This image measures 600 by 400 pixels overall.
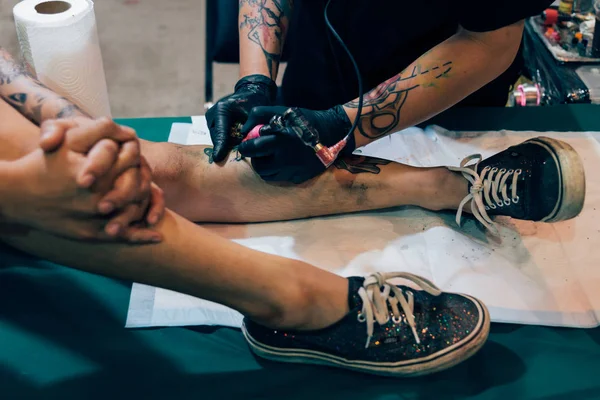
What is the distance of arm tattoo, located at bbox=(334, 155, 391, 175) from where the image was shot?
118 cm

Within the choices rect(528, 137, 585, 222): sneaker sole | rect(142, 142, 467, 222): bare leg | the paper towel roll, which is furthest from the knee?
rect(528, 137, 585, 222): sneaker sole

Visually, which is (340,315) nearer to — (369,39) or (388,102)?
(388,102)

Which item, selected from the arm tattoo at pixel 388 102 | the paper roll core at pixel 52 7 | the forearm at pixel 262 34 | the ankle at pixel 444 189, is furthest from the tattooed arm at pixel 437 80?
the paper roll core at pixel 52 7

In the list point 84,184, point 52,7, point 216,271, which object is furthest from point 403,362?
point 52,7

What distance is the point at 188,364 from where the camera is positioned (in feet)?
3.08

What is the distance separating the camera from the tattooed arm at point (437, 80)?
1.05m

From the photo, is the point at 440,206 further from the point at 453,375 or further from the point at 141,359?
the point at 141,359

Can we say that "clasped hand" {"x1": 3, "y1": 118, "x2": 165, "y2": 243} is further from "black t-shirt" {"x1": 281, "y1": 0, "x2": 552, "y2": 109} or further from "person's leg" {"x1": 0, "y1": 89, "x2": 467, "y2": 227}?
"black t-shirt" {"x1": 281, "y1": 0, "x2": 552, "y2": 109}

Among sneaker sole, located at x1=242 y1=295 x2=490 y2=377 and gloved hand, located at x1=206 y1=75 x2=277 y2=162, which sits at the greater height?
gloved hand, located at x1=206 y1=75 x2=277 y2=162

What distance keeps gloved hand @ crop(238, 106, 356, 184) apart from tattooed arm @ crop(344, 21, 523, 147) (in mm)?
36

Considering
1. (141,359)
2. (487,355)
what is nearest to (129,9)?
(141,359)

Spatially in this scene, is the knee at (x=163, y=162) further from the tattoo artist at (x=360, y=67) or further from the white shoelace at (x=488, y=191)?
the white shoelace at (x=488, y=191)

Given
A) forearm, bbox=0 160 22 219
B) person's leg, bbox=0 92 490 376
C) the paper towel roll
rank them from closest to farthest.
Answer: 1. forearm, bbox=0 160 22 219
2. person's leg, bbox=0 92 490 376
3. the paper towel roll

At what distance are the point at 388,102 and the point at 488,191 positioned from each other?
0.25 meters
